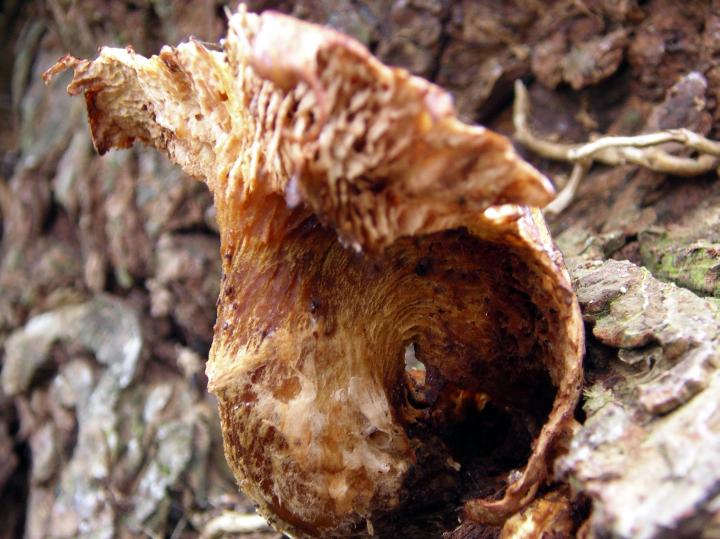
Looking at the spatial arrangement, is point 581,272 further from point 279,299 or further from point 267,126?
point 267,126

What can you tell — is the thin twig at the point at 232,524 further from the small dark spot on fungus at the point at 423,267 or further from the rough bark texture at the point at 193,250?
the small dark spot on fungus at the point at 423,267

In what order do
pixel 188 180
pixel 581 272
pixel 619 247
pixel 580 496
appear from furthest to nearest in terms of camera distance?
pixel 188 180
pixel 619 247
pixel 581 272
pixel 580 496

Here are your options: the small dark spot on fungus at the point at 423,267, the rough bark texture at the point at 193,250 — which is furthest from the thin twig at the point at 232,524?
the small dark spot on fungus at the point at 423,267

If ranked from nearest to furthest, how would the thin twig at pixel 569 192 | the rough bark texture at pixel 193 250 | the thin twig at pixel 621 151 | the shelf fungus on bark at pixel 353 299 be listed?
1. the shelf fungus on bark at pixel 353 299
2. the rough bark texture at pixel 193 250
3. the thin twig at pixel 621 151
4. the thin twig at pixel 569 192

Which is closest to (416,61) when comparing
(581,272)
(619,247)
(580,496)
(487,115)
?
(487,115)

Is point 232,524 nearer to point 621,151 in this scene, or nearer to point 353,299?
point 353,299

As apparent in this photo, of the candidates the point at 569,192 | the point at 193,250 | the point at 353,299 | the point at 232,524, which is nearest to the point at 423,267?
the point at 353,299
